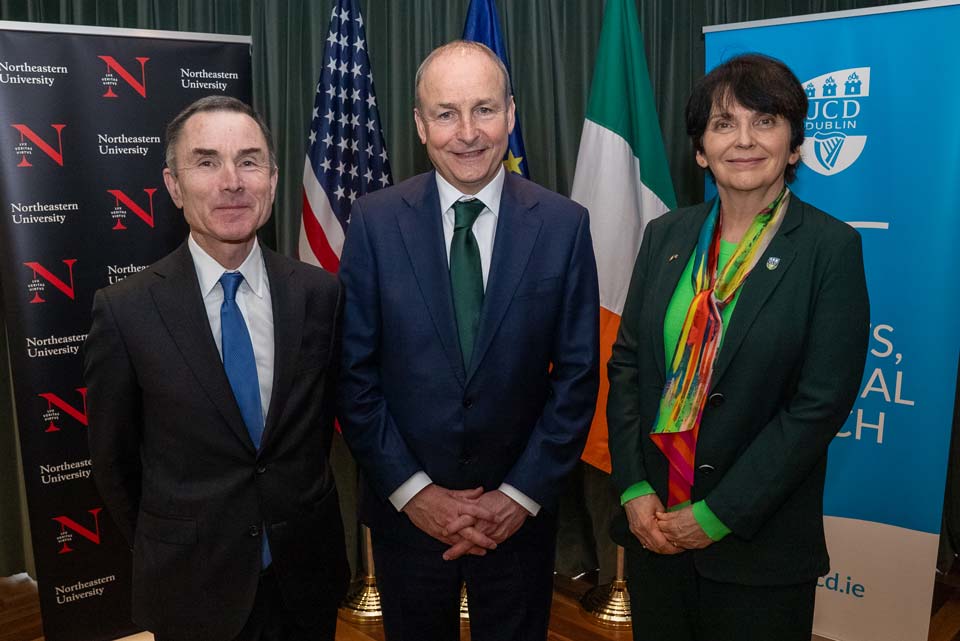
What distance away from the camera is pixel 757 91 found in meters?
1.71

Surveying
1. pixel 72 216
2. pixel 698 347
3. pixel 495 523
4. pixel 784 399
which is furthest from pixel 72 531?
pixel 784 399

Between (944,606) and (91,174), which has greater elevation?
(91,174)

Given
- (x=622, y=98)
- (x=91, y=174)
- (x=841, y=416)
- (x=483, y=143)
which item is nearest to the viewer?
(x=841, y=416)

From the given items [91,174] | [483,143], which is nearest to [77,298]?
[91,174]

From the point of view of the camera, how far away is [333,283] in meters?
1.80

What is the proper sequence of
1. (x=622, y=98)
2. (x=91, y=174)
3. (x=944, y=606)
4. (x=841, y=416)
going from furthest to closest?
(x=944, y=606), (x=622, y=98), (x=91, y=174), (x=841, y=416)

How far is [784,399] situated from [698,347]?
0.21 metres

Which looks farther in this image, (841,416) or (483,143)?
(483,143)

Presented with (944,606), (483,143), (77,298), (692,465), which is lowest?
(944,606)

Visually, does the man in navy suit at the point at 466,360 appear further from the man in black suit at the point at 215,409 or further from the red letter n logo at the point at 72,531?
the red letter n logo at the point at 72,531

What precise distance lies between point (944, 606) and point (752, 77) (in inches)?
107

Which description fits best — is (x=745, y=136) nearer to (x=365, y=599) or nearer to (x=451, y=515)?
(x=451, y=515)

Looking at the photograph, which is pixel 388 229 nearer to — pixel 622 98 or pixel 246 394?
pixel 246 394

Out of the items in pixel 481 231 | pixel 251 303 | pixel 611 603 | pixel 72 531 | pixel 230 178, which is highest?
pixel 230 178
